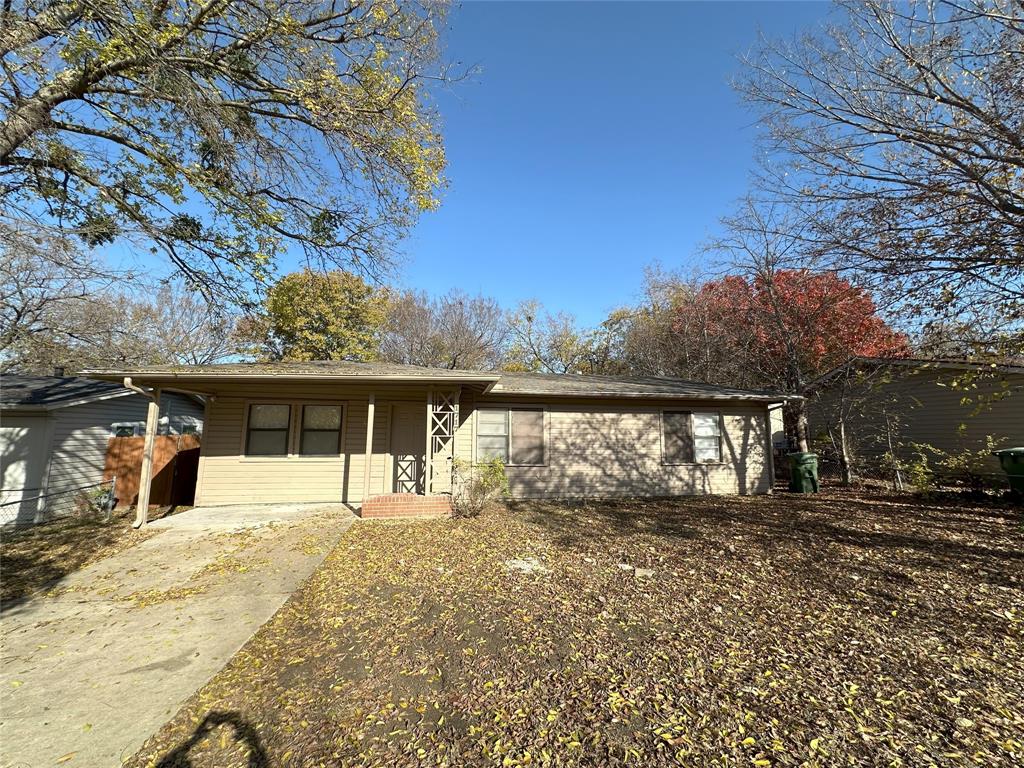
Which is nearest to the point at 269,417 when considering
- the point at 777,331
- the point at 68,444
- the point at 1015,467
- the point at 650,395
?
the point at 68,444

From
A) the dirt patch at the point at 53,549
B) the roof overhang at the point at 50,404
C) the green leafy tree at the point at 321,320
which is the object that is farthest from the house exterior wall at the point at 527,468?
the green leafy tree at the point at 321,320

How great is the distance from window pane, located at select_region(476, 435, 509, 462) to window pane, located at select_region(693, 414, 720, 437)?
4.91 metres

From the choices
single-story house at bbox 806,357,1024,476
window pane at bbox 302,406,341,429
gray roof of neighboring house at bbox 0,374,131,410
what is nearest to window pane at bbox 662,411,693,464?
single-story house at bbox 806,357,1024,476

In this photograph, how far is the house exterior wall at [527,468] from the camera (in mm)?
9031

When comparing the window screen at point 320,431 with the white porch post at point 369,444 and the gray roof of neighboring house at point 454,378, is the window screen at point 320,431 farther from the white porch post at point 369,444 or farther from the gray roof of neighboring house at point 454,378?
the white porch post at point 369,444

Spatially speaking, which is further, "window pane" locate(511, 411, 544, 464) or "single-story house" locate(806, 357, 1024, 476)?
"single-story house" locate(806, 357, 1024, 476)

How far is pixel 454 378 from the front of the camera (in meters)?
8.07

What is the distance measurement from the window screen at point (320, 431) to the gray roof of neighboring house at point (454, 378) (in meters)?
1.03

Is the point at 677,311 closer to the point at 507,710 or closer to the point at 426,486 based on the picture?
the point at 426,486

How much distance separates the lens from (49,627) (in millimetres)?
3957

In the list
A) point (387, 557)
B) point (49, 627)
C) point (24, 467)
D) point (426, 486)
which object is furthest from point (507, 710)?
point (24, 467)

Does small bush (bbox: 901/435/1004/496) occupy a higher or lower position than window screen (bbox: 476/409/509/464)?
lower

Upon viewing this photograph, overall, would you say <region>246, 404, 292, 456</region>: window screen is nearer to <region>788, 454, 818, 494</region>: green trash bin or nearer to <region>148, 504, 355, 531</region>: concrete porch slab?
<region>148, 504, 355, 531</region>: concrete porch slab

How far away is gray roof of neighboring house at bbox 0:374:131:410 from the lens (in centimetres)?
860
